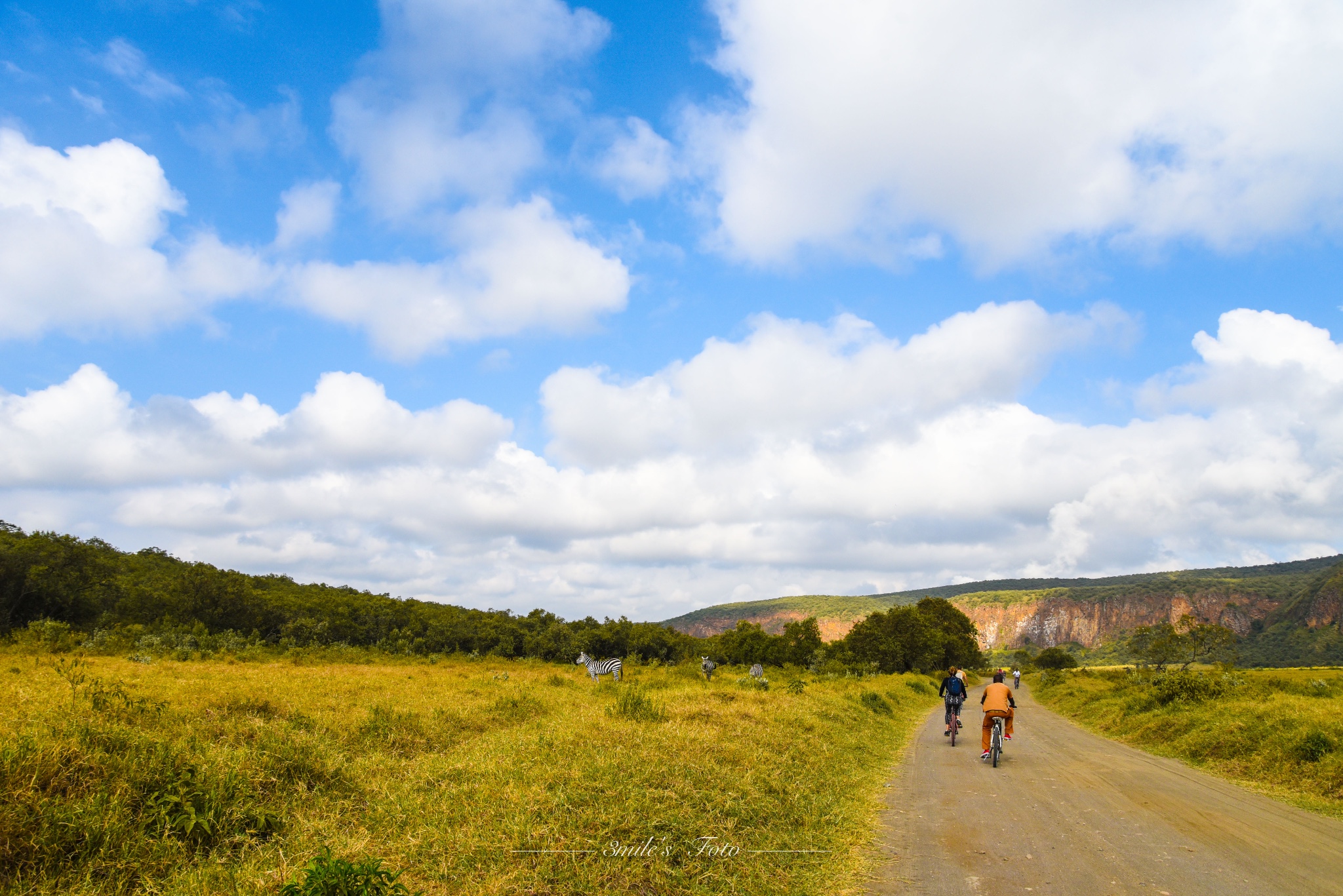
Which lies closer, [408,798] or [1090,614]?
[408,798]

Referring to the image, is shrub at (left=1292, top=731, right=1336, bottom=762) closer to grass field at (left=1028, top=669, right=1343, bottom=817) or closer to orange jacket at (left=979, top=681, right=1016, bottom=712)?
grass field at (left=1028, top=669, right=1343, bottom=817)

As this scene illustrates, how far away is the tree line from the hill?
183 ft

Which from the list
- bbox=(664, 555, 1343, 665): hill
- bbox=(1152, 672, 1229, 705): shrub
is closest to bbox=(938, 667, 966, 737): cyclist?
bbox=(1152, 672, 1229, 705): shrub

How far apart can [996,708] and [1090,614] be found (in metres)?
189

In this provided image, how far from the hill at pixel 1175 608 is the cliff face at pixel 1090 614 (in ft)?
0.59

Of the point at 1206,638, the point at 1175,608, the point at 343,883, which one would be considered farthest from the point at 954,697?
the point at 1175,608

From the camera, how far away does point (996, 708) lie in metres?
14.9

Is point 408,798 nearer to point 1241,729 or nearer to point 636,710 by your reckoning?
point 636,710

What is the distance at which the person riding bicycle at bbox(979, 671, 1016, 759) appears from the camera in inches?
583

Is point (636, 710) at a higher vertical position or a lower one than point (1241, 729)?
higher

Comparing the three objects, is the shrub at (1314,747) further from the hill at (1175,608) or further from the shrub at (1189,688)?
the hill at (1175,608)

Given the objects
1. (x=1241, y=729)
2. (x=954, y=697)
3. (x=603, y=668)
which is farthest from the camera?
(x=603, y=668)

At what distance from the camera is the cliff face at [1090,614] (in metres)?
146

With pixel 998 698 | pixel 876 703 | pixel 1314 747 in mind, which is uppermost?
pixel 998 698
